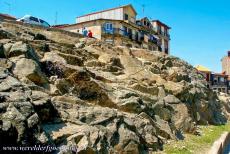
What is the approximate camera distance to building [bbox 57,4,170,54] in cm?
7138

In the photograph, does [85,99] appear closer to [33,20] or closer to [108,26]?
[33,20]

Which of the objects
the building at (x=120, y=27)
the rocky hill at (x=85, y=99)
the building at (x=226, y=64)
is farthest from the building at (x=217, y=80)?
the rocky hill at (x=85, y=99)

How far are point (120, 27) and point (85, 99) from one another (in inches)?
2088

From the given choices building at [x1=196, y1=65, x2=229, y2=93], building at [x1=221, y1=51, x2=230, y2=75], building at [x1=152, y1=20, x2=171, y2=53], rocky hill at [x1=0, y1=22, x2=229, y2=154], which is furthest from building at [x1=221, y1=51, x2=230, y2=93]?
rocky hill at [x1=0, y1=22, x2=229, y2=154]

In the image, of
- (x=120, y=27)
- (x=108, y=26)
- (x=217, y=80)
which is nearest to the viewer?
(x=108, y=26)

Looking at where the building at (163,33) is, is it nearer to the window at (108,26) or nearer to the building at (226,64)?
the window at (108,26)

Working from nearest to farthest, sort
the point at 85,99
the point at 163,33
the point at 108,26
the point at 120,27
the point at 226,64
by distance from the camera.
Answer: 1. the point at 85,99
2. the point at 108,26
3. the point at 120,27
4. the point at 163,33
5. the point at 226,64

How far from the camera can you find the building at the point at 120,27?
71375 mm

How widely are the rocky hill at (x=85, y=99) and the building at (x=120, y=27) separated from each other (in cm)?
2839

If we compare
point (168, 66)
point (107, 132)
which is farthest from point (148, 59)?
point (107, 132)

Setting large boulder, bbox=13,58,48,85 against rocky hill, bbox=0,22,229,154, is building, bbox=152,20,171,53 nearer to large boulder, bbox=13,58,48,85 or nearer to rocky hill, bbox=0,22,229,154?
rocky hill, bbox=0,22,229,154

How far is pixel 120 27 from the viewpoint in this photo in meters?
75.3

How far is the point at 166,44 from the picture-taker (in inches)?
4136

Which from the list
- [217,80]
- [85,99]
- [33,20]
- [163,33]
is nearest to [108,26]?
[33,20]
